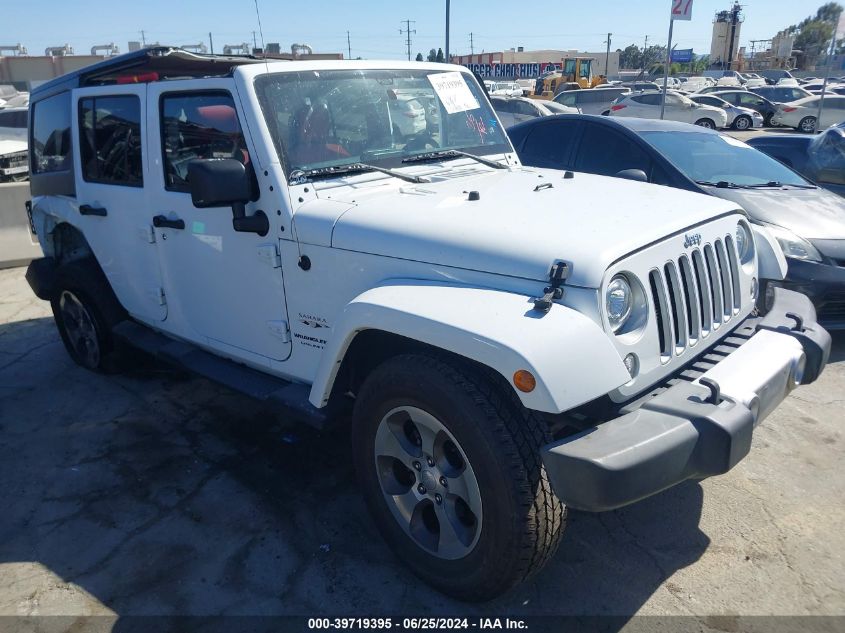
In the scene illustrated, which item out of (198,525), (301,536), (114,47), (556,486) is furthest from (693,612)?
(114,47)

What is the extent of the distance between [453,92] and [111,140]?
2110mm

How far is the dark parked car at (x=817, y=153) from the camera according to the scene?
20.6 ft

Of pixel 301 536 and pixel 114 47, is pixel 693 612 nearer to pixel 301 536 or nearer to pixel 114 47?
pixel 301 536

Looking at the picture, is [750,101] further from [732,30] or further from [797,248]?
[732,30]

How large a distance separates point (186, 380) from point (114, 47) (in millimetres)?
9330

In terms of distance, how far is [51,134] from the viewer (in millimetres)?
4793

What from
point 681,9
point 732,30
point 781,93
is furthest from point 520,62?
point 681,9

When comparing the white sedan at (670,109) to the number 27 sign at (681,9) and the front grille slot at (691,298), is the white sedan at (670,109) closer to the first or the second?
the number 27 sign at (681,9)

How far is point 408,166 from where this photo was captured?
352cm

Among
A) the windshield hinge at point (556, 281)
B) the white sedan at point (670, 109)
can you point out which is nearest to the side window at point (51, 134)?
the windshield hinge at point (556, 281)

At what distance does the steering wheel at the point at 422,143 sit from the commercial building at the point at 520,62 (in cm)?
4040

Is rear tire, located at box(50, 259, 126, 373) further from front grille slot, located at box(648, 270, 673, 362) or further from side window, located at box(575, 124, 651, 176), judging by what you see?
side window, located at box(575, 124, 651, 176)

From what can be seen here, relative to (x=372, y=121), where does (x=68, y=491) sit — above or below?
below

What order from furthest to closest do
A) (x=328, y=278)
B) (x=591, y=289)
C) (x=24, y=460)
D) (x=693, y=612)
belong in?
(x=24, y=460) < (x=328, y=278) < (x=693, y=612) < (x=591, y=289)
